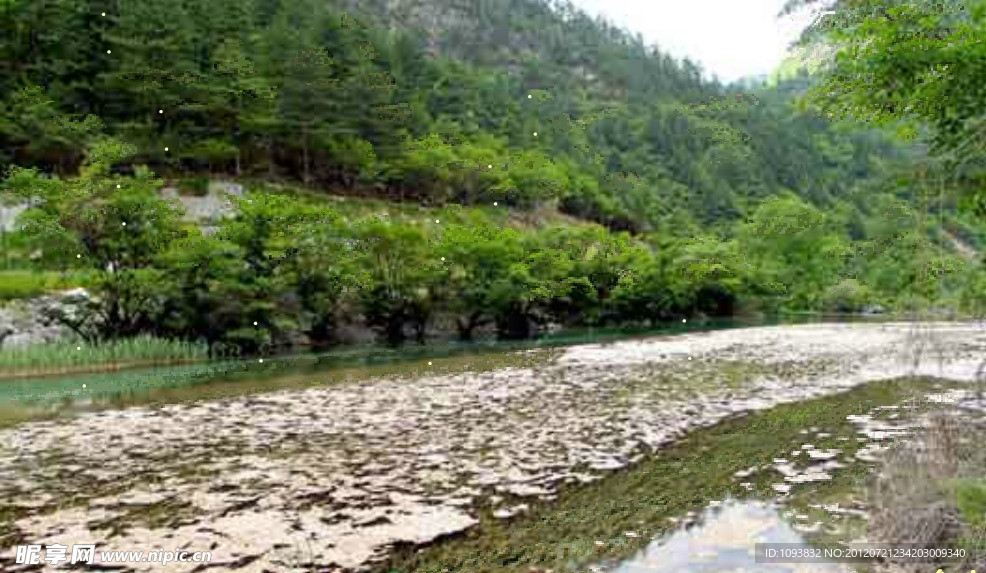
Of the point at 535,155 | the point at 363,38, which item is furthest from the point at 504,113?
the point at 363,38

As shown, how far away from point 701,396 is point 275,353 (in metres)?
24.7

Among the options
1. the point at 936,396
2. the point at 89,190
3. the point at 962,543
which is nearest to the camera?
the point at 962,543

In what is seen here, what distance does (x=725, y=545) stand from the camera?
6.53 meters

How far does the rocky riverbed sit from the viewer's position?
721cm

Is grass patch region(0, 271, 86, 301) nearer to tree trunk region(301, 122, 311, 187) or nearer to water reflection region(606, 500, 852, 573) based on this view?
tree trunk region(301, 122, 311, 187)

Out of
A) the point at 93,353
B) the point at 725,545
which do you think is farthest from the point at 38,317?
the point at 725,545

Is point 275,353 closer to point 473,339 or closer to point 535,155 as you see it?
point 473,339

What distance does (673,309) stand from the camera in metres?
58.7

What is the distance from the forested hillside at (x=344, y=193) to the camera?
30141mm

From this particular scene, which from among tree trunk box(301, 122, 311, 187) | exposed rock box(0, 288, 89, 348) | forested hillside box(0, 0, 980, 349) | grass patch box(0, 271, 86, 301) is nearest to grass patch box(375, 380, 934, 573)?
forested hillside box(0, 0, 980, 349)

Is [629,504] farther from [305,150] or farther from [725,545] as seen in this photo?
[305,150]

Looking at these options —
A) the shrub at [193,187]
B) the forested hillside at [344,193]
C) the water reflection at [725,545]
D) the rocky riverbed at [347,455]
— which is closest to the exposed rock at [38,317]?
the forested hillside at [344,193]

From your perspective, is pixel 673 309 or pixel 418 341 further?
pixel 673 309

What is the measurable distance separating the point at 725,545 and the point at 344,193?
61.0 metres
